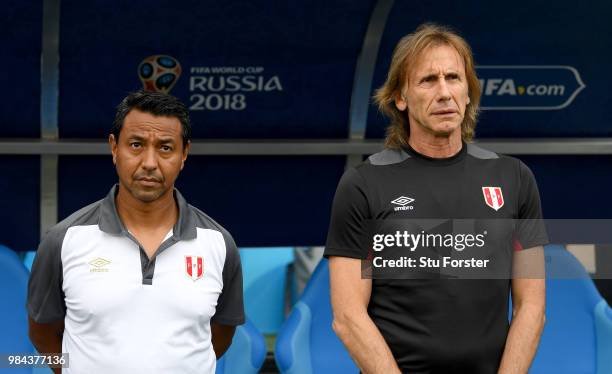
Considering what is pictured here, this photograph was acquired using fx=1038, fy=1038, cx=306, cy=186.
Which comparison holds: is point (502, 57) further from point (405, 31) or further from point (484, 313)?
point (484, 313)

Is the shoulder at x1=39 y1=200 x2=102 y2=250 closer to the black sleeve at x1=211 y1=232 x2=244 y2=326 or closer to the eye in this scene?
the black sleeve at x1=211 y1=232 x2=244 y2=326

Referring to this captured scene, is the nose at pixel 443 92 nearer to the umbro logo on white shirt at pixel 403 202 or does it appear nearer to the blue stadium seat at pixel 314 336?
the umbro logo on white shirt at pixel 403 202

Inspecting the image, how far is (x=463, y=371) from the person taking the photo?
8.64ft

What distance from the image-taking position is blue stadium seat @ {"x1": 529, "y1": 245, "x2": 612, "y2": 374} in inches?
163

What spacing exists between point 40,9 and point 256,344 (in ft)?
5.00

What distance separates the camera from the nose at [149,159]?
8.53 feet

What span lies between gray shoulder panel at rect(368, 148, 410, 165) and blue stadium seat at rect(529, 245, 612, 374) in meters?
1.60

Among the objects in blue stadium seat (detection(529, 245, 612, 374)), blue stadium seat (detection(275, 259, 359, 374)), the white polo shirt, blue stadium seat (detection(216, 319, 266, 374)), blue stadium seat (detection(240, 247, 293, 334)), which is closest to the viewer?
the white polo shirt

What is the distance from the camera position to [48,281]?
2.62 m

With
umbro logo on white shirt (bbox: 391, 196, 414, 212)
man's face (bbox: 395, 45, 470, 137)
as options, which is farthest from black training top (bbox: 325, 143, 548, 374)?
man's face (bbox: 395, 45, 470, 137)

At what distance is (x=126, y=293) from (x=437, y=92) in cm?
94

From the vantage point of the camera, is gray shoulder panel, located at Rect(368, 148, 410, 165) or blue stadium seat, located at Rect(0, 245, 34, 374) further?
blue stadium seat, located at Rect(0, 245, 34, 374)

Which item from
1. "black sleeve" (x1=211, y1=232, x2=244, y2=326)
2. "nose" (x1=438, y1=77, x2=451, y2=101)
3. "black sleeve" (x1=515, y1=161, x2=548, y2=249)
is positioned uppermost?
"nose" (x1=438, y1=77, x2=451, y2=101)

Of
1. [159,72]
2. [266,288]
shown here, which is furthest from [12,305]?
[266,288]
